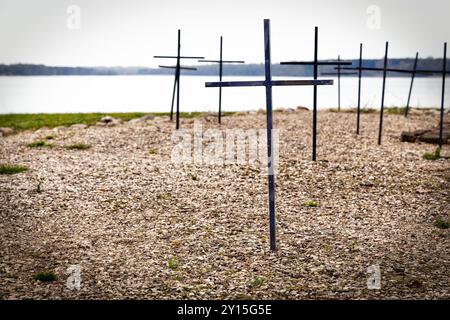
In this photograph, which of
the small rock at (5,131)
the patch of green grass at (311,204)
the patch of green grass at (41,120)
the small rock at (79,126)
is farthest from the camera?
the patch of green grass at (41,120)

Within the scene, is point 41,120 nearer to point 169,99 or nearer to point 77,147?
point 77,147

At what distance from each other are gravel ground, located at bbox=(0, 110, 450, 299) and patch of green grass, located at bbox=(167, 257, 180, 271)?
37 mm

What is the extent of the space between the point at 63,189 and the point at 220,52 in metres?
10.6

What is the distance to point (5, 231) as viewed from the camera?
36.9 ft

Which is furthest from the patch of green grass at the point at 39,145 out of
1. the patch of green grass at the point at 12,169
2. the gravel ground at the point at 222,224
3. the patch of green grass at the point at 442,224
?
the patch of green grass at the point at 442,224

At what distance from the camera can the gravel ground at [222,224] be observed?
8.80m

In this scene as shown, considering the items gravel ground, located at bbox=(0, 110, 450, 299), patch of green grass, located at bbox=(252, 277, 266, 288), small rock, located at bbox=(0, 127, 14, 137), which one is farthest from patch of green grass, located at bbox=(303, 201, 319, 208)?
small rock, located at bbox=(0, 127, 14, 137)

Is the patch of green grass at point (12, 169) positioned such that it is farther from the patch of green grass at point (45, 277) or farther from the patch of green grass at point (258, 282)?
the patch of green grass at point (258, 282)

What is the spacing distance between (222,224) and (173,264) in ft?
7.96

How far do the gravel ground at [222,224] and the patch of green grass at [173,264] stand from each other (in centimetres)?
4

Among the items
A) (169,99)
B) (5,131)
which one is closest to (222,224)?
(5,131)

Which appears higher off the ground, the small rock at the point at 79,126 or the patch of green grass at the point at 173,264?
the small rock at the point at 79,126

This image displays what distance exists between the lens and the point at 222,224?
11.8 m

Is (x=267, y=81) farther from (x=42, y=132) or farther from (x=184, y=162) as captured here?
(x=42, y=132)
